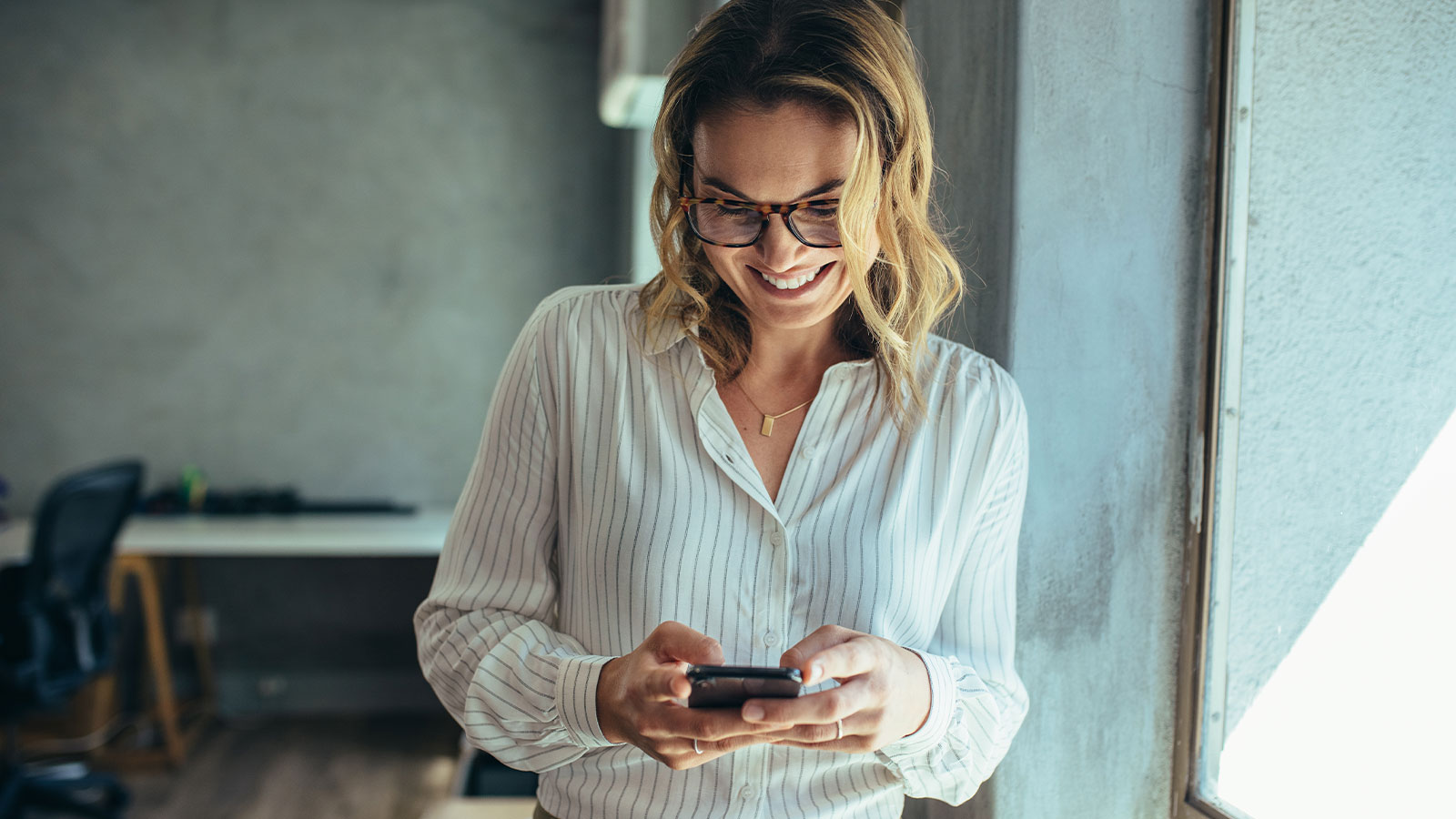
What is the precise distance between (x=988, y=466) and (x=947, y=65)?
1.89 ft

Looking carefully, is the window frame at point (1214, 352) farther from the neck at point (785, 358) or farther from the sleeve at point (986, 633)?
the neck at point (785, 358)

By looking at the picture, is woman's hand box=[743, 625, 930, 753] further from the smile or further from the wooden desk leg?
the wooden desk leg

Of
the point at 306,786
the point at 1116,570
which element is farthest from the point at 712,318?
the point at 306,786

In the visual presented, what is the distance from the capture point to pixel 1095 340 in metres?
1.13

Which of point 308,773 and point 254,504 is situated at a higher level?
point 254,504

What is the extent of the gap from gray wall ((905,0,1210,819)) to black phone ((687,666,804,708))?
511mm

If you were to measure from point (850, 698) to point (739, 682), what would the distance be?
106mm

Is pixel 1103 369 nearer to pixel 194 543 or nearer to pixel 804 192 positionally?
pixel 804 192

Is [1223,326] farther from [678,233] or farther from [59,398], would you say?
[59,398]

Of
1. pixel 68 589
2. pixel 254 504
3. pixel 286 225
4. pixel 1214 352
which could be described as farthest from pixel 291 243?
pixel 1214 352

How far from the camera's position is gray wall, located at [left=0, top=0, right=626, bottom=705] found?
12.5 ft

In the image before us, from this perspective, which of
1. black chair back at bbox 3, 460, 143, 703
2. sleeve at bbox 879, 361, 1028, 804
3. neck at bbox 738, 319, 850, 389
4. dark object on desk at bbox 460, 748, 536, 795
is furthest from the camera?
black chair back at bbox 3, 460, 143, 703

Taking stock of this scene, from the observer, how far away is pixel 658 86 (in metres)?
2.43

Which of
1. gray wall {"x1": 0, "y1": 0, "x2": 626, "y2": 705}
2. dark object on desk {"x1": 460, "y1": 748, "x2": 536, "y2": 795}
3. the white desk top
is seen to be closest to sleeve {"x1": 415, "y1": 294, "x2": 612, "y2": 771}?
dark object on desk {"x1": 460, "y1": 748, "x2": 536, "y2": 795}
